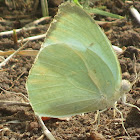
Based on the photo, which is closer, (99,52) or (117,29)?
(99,52)

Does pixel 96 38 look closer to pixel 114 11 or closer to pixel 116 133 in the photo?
pixel 116 133

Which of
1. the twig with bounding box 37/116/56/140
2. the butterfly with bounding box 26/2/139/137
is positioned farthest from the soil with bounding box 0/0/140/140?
the butterfly with bounding box 26/2/139/137

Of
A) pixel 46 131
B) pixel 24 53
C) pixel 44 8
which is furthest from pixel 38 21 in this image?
pixel 46 131

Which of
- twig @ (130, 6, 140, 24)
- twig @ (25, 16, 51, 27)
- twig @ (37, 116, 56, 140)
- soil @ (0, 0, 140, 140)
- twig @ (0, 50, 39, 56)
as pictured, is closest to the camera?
twig @ (37, 116, 56, 140)

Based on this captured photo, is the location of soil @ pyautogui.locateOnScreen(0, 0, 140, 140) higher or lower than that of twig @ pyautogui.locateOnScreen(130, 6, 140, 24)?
lower

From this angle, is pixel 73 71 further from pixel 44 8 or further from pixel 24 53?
pixel 44 8

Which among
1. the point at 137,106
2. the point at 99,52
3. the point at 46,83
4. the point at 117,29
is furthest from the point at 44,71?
the point at 117,29

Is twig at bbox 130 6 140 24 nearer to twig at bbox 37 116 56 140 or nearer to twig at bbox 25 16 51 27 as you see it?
twig at bbox 25 16 51 27
